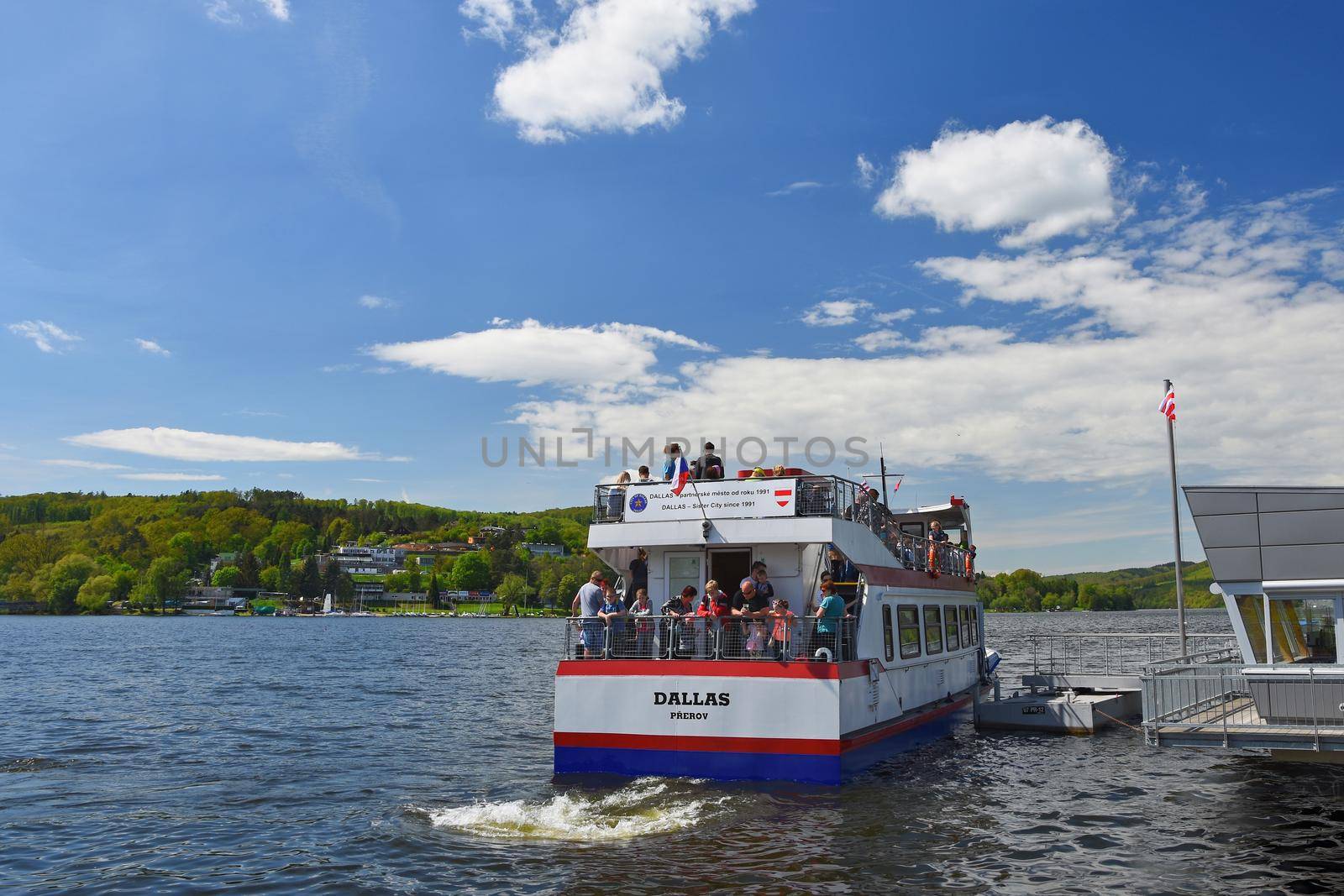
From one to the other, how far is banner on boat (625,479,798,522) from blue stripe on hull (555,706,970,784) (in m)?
4.13

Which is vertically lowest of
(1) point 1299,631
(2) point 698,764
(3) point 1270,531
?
(2) point 698,764

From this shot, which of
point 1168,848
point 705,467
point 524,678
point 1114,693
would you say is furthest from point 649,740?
point 524,678

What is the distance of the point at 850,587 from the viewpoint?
17.7m

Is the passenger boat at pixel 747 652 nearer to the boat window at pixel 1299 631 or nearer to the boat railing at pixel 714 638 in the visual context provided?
the boat railing at pixel 714 638

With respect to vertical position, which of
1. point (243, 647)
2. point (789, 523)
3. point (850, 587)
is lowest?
point (243, 647)

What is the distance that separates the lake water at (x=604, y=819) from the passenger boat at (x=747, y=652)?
0.59 meters

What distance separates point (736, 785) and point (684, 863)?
136 inches

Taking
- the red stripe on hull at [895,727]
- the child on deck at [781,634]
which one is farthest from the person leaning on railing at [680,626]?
the red stripe on hull at [895,727]

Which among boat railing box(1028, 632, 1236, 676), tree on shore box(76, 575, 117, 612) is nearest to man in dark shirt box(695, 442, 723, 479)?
boat railing box(1028, 632, 1236, 676)

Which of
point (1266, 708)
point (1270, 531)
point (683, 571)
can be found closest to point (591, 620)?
point (683, 571)

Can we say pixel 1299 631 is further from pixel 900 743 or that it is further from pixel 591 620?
pixel 591 620

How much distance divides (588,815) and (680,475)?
6034 millimetres

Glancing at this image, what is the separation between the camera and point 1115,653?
64812mm

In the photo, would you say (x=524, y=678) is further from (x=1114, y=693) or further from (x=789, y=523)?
(x=789, y=523)
